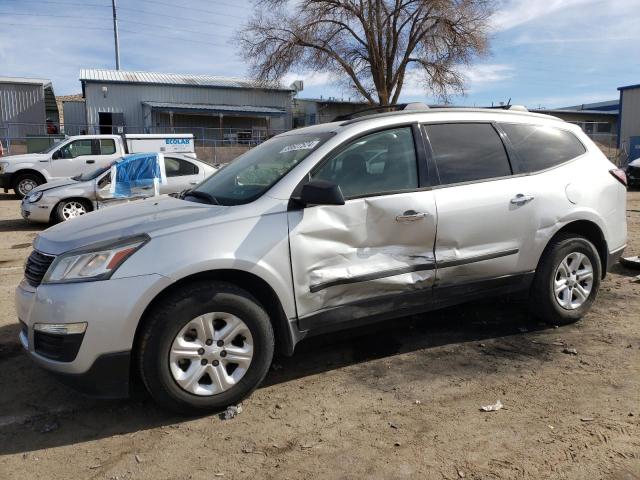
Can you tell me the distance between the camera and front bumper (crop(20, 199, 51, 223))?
10.2 meters

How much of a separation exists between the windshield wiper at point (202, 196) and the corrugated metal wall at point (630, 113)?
3819 centimetres

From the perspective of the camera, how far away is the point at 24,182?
49.8 feet

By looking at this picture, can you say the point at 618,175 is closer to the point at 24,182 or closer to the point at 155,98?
the point at 24,182

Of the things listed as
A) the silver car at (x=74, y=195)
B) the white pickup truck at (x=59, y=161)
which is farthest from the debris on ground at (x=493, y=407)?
the white pickup truck at (x=59, y=161)

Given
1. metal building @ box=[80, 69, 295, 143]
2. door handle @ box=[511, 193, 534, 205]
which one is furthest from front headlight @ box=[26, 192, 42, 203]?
metal building @ box=[80, 69, 295, 143]

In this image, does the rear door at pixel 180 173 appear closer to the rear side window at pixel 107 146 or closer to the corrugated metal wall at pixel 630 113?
the rear side window at pixel 107 146

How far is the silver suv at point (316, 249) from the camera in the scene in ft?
9.76

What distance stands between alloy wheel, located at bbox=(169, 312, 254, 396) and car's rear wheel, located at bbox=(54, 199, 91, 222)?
8.17 m

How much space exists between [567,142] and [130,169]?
238 inches

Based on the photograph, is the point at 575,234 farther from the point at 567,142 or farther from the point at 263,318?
the point at 263,318

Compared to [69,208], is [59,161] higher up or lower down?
higher up

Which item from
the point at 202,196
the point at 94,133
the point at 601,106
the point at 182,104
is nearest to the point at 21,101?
the point at 94,133

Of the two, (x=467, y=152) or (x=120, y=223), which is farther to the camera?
(x=467, y=152)

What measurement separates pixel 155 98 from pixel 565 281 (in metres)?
37.3
